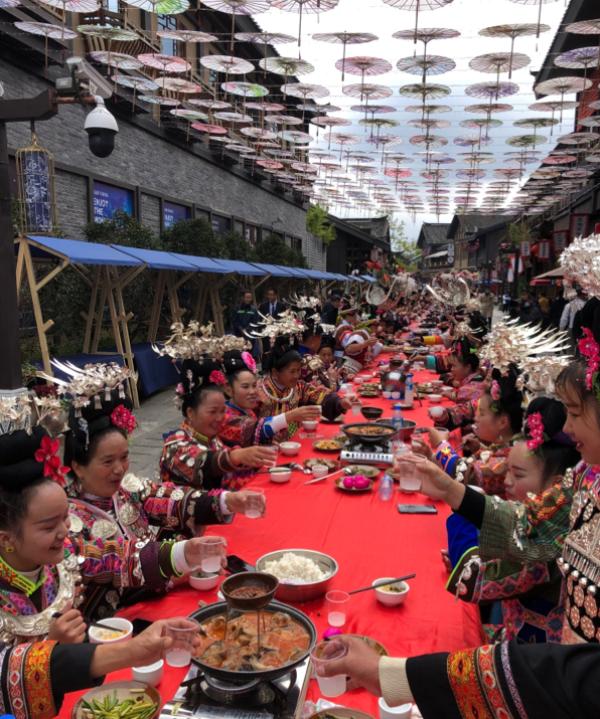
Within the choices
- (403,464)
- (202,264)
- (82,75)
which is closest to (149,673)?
(403,464)

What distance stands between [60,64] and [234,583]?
1177cm

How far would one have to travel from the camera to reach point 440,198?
3164 cm

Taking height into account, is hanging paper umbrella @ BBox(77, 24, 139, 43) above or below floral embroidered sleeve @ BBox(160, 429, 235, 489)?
above

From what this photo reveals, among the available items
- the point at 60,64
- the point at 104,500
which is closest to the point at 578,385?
the point at 104,500

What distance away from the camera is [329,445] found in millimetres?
4824

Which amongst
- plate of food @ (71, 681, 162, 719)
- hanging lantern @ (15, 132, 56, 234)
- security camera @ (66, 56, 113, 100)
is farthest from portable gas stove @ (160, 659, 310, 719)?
hanging lantern @ (15, 132, 56, 234)

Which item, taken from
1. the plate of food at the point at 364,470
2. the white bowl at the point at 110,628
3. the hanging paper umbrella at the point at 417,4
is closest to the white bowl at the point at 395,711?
the white bowl at the point at 110,628

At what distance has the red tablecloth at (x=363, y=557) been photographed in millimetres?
2305

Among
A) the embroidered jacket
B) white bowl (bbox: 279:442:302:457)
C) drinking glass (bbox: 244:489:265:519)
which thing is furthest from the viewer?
white bowl (bbox: 279:442:302:457)

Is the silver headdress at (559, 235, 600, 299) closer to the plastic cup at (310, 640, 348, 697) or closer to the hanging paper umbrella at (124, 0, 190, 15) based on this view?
the plastic cup at (310, 640, 348, 697)

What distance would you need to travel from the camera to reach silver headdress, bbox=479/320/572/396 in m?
2.88

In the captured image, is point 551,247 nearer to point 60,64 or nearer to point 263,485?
point 60,64

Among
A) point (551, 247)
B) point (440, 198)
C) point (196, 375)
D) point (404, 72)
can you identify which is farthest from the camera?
point (440, 198)

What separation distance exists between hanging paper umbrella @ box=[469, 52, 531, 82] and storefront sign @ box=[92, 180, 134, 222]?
832 centimetres
